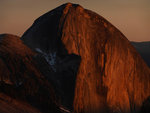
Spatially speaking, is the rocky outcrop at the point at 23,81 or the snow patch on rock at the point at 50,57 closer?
the rocky outcrop at the point at 23,81

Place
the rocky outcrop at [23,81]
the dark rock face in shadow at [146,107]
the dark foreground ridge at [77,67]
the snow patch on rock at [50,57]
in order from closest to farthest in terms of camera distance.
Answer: the rocky outcrop at [23,81] → the dark foreground ridge at [77,67] → the snow patch on rock at [50,57] → the dark rock face in shadow at [146,107]

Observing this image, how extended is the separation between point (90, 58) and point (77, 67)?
172 cm

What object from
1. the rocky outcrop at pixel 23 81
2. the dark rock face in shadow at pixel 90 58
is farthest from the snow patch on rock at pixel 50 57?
the rocky outcrop at pixel 23 81

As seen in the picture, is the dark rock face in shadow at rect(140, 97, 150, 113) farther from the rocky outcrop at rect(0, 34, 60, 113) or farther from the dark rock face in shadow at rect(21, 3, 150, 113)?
the rocky outcrop at rect(0, 34, 60, 113)

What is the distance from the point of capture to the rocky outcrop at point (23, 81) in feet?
62.7

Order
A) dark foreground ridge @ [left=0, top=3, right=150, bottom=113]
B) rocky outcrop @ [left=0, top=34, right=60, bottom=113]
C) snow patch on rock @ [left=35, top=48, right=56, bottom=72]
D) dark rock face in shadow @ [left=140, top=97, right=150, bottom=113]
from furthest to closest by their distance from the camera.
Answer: dark rock face in shadow @ [left=140, top=97, right=150, bottom=113], snow patch on rock @ [left=35, top=48, right=56, bottom=72], dark foreground ridge @ [left=0, top=3, right=150, bottom=113], rocky outcrop @ [left=0, top=34, right=60, bottom=113]

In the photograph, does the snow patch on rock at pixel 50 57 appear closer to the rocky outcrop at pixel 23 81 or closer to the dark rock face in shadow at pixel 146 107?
the rocky outcrop at pixel 23 81

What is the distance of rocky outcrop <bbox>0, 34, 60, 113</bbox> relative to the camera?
19.1 meters

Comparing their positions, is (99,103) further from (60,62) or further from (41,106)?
(41,106)

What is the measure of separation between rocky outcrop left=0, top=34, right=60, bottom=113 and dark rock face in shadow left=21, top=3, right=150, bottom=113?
1143 millimetres

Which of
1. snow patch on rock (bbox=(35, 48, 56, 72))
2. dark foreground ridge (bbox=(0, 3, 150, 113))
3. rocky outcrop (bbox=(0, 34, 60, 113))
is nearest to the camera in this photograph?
rocky outcrop (bbox=(0, 34, 60, 113))

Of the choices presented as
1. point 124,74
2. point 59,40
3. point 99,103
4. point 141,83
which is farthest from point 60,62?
point 141,83

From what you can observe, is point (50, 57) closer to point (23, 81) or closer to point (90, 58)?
point (90, 58)

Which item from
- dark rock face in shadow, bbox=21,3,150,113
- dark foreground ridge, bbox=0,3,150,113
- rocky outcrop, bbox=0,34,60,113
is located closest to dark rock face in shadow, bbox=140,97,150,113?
dark foreground ridge, bbox=0,3,150,113
